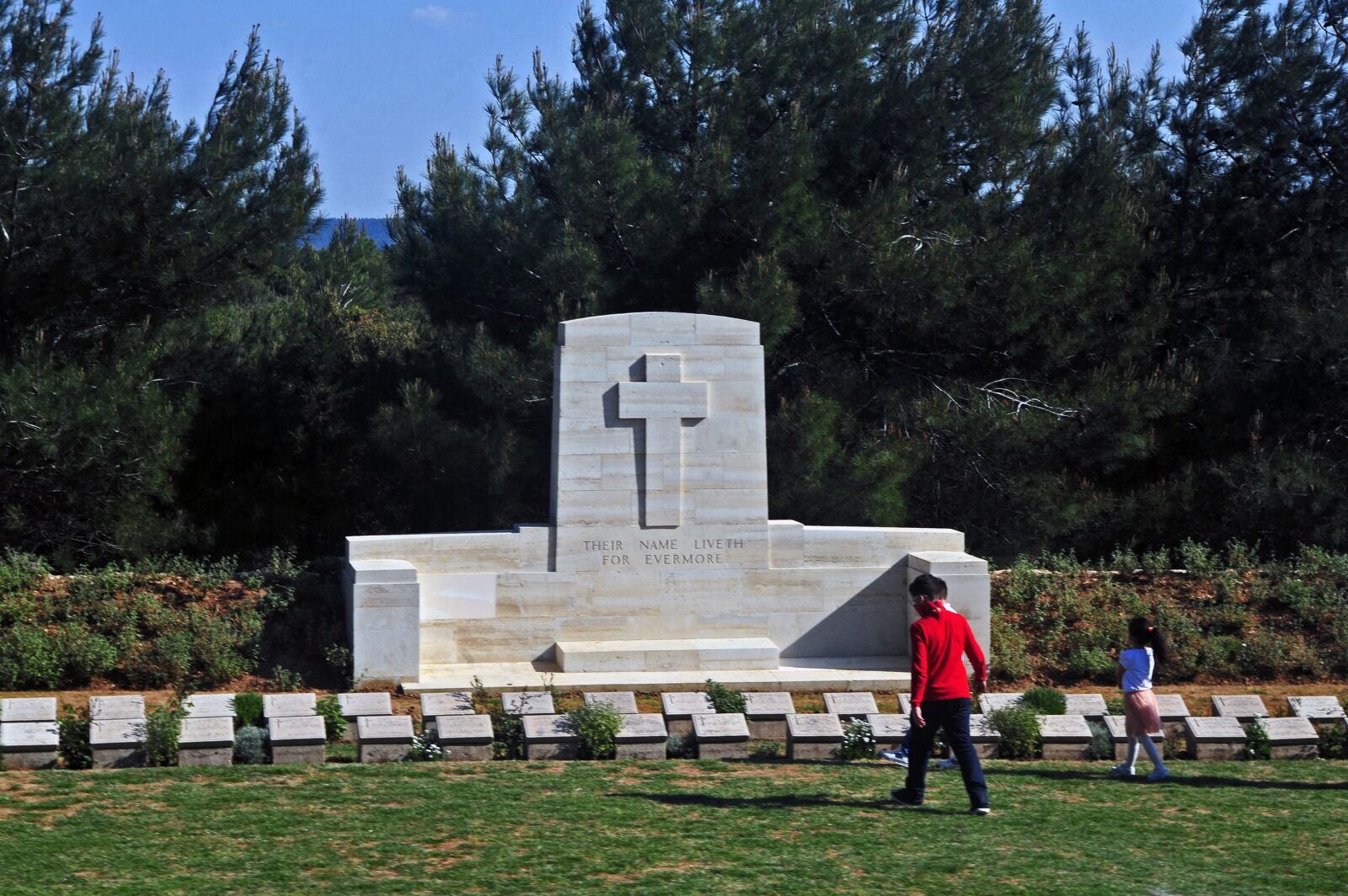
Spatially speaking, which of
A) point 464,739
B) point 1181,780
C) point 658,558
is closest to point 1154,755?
point 1181,780

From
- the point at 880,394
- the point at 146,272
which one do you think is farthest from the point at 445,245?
the point at 880,394

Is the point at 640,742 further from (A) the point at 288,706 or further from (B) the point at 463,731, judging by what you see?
(A) the point at 288,706

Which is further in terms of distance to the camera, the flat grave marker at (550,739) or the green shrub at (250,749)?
the flat grave marker at (550,739)

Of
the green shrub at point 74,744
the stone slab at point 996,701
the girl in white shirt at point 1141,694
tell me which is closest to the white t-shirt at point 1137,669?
the girl in white shirt at point 1141,694

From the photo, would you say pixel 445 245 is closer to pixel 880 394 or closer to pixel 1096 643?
pixel 880 394

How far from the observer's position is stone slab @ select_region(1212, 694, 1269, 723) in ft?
37.3

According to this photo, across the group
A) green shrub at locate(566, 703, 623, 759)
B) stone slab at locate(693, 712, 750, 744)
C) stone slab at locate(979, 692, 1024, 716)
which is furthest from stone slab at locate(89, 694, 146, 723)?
stone slab at locate(979, 692, 1024, 716)

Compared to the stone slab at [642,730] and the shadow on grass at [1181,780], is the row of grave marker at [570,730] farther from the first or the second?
the shadow on grass at [1181,780]

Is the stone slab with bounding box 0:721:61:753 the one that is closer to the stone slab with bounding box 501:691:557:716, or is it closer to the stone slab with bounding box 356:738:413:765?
the stone slab with bounding box 356:738:413:765

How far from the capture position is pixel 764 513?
14320 millimetres

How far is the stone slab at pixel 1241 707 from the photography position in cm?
1138

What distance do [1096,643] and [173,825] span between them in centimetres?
965

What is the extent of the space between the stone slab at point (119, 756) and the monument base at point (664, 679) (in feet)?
11.0

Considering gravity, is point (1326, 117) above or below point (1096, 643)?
above
